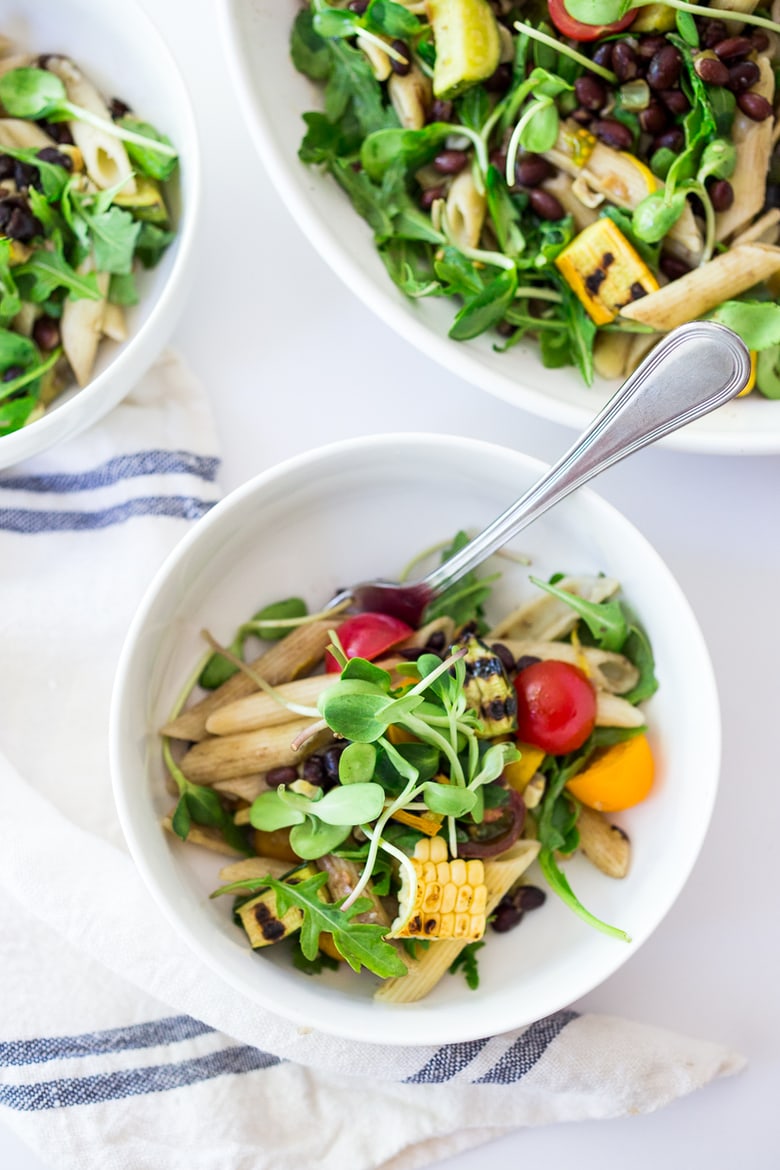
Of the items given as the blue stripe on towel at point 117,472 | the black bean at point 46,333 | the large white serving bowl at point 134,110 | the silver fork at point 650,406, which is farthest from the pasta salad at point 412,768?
the black bean at point 46,333

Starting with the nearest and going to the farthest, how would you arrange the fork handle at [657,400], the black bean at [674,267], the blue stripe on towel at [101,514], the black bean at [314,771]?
the fork handle at [657,400] < the black bean at [314,771] < the black bean at [674,267] < the blue stripe on towel at [101,514]

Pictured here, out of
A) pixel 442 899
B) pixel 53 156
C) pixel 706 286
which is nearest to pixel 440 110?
pixel 706 286

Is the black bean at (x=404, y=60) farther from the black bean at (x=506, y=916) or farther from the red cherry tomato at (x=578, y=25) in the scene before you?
the black bean at (x=506, y=916)

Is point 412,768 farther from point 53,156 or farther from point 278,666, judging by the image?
point 53,156

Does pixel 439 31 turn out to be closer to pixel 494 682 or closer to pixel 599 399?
pixel 599 399

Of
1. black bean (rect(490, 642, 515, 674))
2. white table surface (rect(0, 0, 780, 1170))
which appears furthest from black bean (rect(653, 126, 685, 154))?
black bean (rect(490, 642, 515, 674))

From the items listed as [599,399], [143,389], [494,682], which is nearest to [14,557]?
[143,389]
